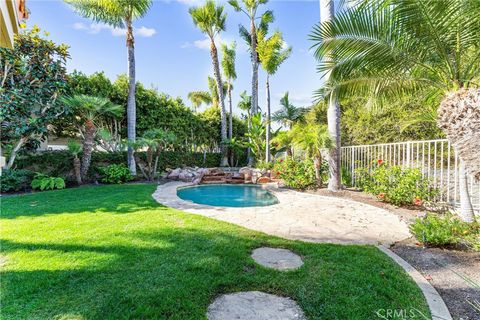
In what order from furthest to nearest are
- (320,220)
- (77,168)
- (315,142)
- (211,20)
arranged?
(211,20) < (77,168) < (315,142) < (320,220)

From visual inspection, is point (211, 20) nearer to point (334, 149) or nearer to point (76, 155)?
point (76, 155)

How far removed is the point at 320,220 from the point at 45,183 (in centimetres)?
1107

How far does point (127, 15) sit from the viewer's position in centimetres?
1290

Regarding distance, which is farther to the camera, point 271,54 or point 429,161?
point 271,54

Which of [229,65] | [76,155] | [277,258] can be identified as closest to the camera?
[277,258]

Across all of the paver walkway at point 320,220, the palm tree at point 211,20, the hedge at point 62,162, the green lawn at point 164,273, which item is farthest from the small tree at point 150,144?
the palm tree at point 211,20

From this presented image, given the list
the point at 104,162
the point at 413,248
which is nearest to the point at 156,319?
the point at 413,248

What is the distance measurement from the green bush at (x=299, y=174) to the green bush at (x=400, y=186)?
292cm

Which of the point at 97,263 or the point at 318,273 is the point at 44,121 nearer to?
the point at 97,263

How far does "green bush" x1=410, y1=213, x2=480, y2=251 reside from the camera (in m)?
4.23

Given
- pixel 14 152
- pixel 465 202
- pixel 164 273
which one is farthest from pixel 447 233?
pixel 14 152

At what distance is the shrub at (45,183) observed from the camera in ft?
33.8

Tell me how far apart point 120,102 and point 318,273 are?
1479 centimetres

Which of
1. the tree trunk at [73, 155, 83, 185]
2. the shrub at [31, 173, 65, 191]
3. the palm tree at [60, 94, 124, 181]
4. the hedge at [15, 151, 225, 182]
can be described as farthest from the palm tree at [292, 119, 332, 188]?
the shrub at [31, 173, 65, 191]
